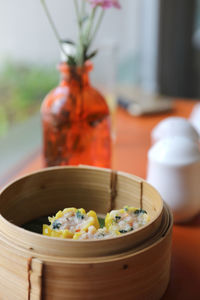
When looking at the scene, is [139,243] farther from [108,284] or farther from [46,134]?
[46,134]

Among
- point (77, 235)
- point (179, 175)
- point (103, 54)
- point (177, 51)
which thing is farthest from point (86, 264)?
point (177, 51)

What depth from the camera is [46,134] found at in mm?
1048

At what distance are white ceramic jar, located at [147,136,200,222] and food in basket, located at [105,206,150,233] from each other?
7.9 inches

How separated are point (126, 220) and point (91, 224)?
0.06 meters

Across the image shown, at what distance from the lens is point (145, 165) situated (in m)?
1.24

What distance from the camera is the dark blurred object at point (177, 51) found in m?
2.95

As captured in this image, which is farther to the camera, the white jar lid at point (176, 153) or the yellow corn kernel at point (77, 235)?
the white jar lid at point (176, 153)

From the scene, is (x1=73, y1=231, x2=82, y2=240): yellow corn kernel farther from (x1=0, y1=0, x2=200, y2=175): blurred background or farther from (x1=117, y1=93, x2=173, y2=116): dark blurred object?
(x1=117, y1=93, x2=173, y2=116): dark blurred object

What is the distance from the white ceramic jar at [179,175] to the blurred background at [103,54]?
1.35ft

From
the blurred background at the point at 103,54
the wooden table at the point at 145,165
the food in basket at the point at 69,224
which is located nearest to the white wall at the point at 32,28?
the blurred background at the point at 103,54

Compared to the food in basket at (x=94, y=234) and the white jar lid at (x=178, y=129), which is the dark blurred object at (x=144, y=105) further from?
the food in basket at (x=94, y=234)

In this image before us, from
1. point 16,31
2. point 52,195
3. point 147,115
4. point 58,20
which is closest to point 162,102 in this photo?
point 147,115

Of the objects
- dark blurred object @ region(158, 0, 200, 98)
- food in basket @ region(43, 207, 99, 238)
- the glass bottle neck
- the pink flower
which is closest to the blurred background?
dark blurred object @ region(158, 0, 200, 98)

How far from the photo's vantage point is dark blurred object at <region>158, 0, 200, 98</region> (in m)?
2.95
